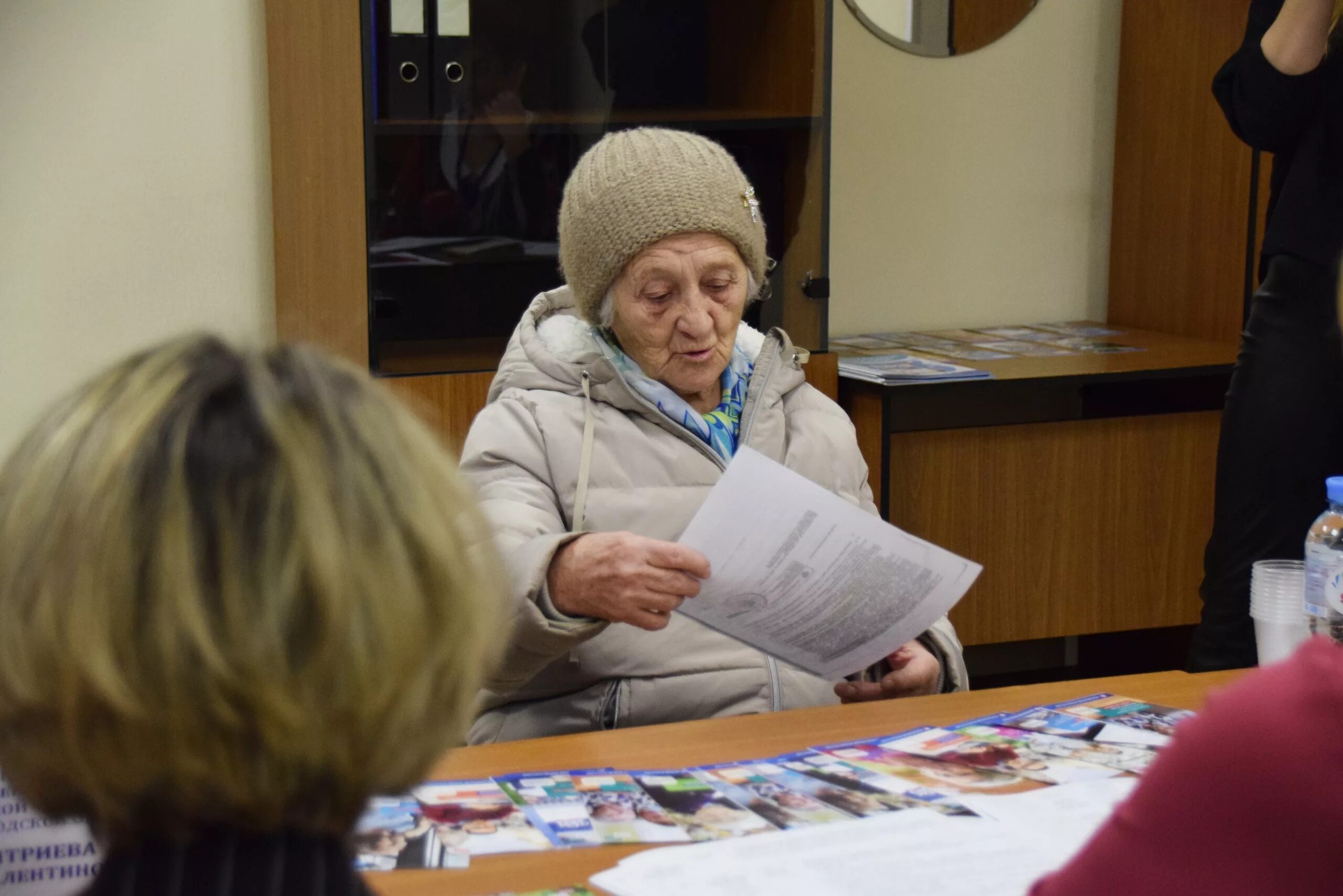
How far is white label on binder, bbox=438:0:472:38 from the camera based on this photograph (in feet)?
9.06

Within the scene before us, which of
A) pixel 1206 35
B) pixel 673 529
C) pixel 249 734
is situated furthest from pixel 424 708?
pixel 1206 35

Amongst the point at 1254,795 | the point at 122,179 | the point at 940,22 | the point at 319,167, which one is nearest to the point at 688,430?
the point at 319,167

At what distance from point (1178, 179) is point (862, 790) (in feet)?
8.43

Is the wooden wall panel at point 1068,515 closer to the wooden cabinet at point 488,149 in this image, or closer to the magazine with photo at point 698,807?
the wooden cabinet at point 488,149

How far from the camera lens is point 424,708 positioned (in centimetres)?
64

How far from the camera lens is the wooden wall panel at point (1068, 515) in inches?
122

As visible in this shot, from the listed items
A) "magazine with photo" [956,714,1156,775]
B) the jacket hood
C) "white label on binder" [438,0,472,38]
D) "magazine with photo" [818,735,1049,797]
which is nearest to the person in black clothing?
the jacket hood

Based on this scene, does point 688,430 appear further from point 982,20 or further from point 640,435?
point 982,20

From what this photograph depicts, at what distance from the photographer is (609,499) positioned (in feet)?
5.85

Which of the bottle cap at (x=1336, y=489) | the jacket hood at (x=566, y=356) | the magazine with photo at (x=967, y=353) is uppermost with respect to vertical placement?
the jacket hood at (x=566, y=356)

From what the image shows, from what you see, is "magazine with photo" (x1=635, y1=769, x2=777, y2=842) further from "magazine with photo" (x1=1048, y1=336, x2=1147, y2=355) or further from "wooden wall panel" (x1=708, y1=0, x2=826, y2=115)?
"magazine with photo" (x1=1048, y1=336, x2=1147, y2=355)

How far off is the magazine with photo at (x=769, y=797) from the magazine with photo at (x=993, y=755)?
0.14 meters

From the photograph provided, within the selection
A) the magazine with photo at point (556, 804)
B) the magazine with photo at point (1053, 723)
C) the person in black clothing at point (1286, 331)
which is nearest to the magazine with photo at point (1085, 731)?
the magazine with photo at point (1053, 723)

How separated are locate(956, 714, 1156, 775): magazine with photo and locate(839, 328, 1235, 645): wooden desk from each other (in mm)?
1569
